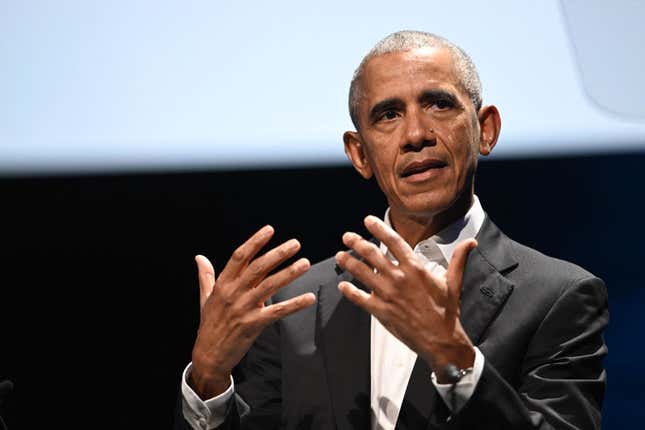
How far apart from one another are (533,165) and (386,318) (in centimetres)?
102

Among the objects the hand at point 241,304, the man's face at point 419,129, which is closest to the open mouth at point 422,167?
the man's face at point 419,129

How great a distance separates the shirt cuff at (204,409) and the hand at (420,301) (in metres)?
0.33

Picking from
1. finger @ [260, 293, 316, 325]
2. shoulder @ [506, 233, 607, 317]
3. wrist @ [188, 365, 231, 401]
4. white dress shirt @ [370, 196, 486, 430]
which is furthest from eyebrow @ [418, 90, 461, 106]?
wrist @ [188, 365, 231, 401]

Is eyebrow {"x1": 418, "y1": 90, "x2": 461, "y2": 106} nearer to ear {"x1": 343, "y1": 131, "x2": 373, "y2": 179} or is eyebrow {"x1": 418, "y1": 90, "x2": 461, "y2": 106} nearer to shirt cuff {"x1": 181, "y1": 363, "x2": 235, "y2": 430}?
ear {"x1": 343, "y1": 131, "x2": 373, "y2": 179}

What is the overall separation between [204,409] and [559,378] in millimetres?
588

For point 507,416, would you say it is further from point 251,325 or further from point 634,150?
point 634,150

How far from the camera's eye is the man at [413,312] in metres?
1.29

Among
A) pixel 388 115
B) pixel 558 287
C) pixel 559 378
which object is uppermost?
pixel 388 115

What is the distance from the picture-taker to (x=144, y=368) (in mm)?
2420

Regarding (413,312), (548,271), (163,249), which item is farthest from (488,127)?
(163,249)

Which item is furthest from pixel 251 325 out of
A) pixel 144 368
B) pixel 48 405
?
pixel 48 405

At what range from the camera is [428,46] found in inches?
65.7

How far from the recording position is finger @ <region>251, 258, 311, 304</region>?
136cm

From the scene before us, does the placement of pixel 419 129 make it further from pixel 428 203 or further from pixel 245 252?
pixel 245 252
